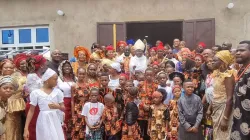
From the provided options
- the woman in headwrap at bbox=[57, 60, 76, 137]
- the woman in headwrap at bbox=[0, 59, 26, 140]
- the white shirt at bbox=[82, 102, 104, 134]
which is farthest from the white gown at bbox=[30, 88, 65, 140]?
the woman in headwrap at bbox=[57, 60, 76, 137]

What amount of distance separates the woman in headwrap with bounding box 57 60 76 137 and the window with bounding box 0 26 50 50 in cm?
668

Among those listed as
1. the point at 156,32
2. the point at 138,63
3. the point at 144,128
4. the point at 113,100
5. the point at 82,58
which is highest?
the point at 156,32

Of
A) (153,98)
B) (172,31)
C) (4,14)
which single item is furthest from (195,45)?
(4,14)

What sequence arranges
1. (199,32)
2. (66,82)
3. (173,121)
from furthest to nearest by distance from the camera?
1. (199,32)
2. (66,82)
3. (173,121)

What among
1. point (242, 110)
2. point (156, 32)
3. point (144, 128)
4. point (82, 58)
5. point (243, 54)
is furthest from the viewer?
point (156, 32)

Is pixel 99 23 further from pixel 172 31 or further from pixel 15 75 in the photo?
pixel 15 75

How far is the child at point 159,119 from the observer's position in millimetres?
6633

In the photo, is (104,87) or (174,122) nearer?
(174,122)

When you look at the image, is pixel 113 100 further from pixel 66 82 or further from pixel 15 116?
pixel 15 116

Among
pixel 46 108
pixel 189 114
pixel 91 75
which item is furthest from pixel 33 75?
pixel 189 114

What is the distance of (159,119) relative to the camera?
663 centimetres

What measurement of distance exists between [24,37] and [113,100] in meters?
8.09

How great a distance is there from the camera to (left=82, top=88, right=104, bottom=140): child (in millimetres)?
6766

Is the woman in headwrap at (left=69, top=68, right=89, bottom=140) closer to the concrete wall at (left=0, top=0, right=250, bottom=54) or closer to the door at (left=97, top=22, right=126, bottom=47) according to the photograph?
the door at (left=97, top=22, right=126, bottom=47)
